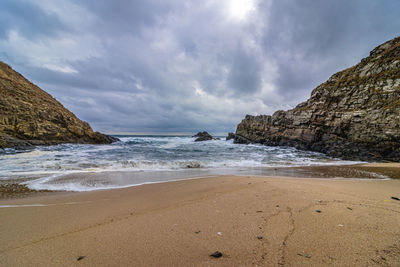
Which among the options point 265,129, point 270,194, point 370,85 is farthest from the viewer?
point 265,129

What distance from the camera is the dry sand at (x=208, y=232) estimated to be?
160cm

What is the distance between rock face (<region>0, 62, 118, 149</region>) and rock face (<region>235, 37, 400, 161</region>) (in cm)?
3262

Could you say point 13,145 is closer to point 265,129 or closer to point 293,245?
point 293,245

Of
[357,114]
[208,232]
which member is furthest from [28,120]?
[357,114]

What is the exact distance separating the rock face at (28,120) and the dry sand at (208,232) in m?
19.4

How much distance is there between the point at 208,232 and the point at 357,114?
2237 cm

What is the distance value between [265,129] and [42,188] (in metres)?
33.3

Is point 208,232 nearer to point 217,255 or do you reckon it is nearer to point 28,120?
point 217,255

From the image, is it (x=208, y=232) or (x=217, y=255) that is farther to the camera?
(x=208, y=232)

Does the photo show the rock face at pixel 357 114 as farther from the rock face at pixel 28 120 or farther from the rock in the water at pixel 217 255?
the rock face at pixel 28 120

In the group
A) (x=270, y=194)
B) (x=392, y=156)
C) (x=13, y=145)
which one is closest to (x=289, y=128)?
(x=392, y=156)

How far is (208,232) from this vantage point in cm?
212

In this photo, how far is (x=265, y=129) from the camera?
32.6m

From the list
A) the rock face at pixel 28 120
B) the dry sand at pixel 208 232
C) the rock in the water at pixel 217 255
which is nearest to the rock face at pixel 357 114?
the dry sand at pixel 208 232
